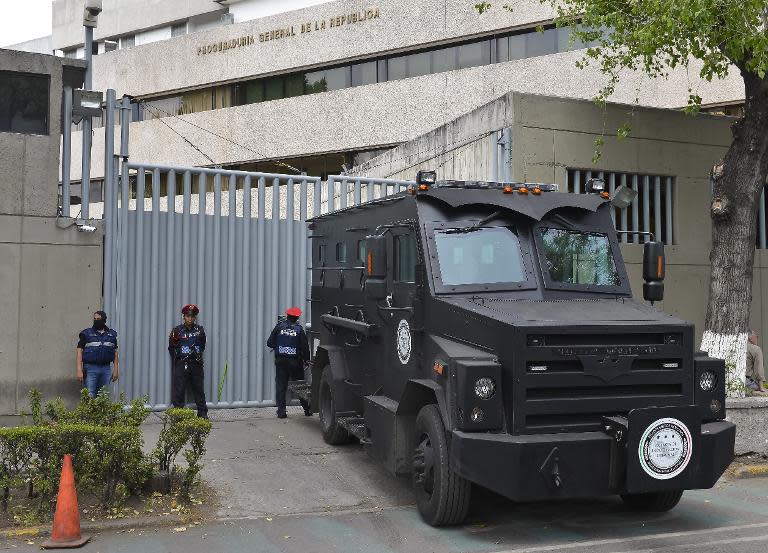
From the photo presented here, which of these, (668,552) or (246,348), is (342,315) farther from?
(668,552)

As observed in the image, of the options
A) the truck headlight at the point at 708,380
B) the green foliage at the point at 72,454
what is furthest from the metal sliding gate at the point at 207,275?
the truck headlight at the point at 708,380

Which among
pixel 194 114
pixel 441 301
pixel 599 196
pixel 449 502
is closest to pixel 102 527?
pixel 449 502

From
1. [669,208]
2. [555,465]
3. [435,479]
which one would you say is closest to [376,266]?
[435,479]

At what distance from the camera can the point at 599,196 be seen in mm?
8727

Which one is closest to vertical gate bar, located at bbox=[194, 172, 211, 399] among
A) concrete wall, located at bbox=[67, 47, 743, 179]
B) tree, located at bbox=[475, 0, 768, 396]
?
tree, located at bbox=[475, 0, 768, 396]

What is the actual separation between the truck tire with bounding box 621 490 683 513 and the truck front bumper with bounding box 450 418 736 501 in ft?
3.52

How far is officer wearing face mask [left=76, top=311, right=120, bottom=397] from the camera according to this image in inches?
449

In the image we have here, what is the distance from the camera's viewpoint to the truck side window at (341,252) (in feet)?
34.6

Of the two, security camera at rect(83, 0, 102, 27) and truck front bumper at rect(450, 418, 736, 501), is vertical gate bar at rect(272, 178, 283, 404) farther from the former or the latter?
truck front bumper at rect(450, 418, 736, 501)

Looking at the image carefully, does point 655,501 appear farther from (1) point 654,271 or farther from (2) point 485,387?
(2) point 485,387

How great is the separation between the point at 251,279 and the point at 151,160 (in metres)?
23.9

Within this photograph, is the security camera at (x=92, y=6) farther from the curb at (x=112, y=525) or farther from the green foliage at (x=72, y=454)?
the curb at (x=112, y=525)

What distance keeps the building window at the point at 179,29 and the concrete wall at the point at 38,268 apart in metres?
27.8

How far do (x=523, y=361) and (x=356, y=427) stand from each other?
309 centimetres
